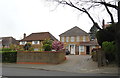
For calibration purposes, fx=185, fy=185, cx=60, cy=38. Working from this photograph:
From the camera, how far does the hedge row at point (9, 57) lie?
25.4m

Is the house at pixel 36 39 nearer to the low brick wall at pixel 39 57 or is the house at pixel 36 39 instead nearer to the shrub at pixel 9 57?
the shrub at pixel 9 57

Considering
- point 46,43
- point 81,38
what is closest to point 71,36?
point 81,38

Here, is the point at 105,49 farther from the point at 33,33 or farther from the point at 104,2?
the point at 33,33

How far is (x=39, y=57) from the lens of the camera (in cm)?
2417

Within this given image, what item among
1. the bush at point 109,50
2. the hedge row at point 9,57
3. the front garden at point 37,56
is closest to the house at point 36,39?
the front garden at point 37,56

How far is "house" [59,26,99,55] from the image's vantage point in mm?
49000

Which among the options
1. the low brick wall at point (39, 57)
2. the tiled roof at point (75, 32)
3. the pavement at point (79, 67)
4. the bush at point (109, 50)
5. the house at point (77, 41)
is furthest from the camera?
the tiled roof at point (75, 32)

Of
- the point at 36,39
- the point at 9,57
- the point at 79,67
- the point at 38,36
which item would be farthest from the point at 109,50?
the point at 38,36

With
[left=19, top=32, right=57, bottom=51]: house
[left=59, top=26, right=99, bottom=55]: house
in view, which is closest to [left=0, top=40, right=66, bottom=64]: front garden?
[left=59, top=26, right=99, bottom=55]: house

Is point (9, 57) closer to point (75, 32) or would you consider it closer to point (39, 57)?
point (39, 57)

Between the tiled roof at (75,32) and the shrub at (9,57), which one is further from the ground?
the tiled roof at (75,32)

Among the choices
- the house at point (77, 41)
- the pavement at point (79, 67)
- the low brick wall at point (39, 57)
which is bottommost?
the pavement at point (79, 67)

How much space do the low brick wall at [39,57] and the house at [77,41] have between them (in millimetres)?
24318

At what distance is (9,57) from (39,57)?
4610 millimetres
